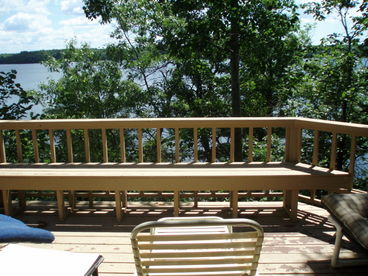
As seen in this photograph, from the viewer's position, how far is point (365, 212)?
267cm

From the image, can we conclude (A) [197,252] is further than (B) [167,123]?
No

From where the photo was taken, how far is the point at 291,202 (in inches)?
145

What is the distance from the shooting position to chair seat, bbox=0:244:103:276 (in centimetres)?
161

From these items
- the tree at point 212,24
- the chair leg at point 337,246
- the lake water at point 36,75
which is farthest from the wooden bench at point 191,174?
the lake water at point 36,75

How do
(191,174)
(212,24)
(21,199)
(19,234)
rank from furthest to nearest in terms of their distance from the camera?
1. (212,24)
2. (21,199)
3. (191,174)
4. (19,234)

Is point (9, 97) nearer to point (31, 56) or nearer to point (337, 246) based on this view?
point (337, 246)

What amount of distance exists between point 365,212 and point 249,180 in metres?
1.11

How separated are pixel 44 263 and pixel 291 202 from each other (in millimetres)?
2723

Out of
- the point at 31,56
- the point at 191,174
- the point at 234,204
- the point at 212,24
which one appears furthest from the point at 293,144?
the point at 31,56

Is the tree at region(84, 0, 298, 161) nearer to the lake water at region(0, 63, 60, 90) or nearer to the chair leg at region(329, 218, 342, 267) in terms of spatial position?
the lake water at region(0, 63, 60, 90)

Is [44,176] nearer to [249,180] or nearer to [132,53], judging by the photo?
[249,180]

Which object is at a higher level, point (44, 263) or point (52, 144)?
point (52, 144)

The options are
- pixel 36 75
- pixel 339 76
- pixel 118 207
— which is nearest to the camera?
pixel 118 207

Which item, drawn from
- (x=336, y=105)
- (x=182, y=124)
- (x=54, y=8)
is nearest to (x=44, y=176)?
(x=182, y=124)
